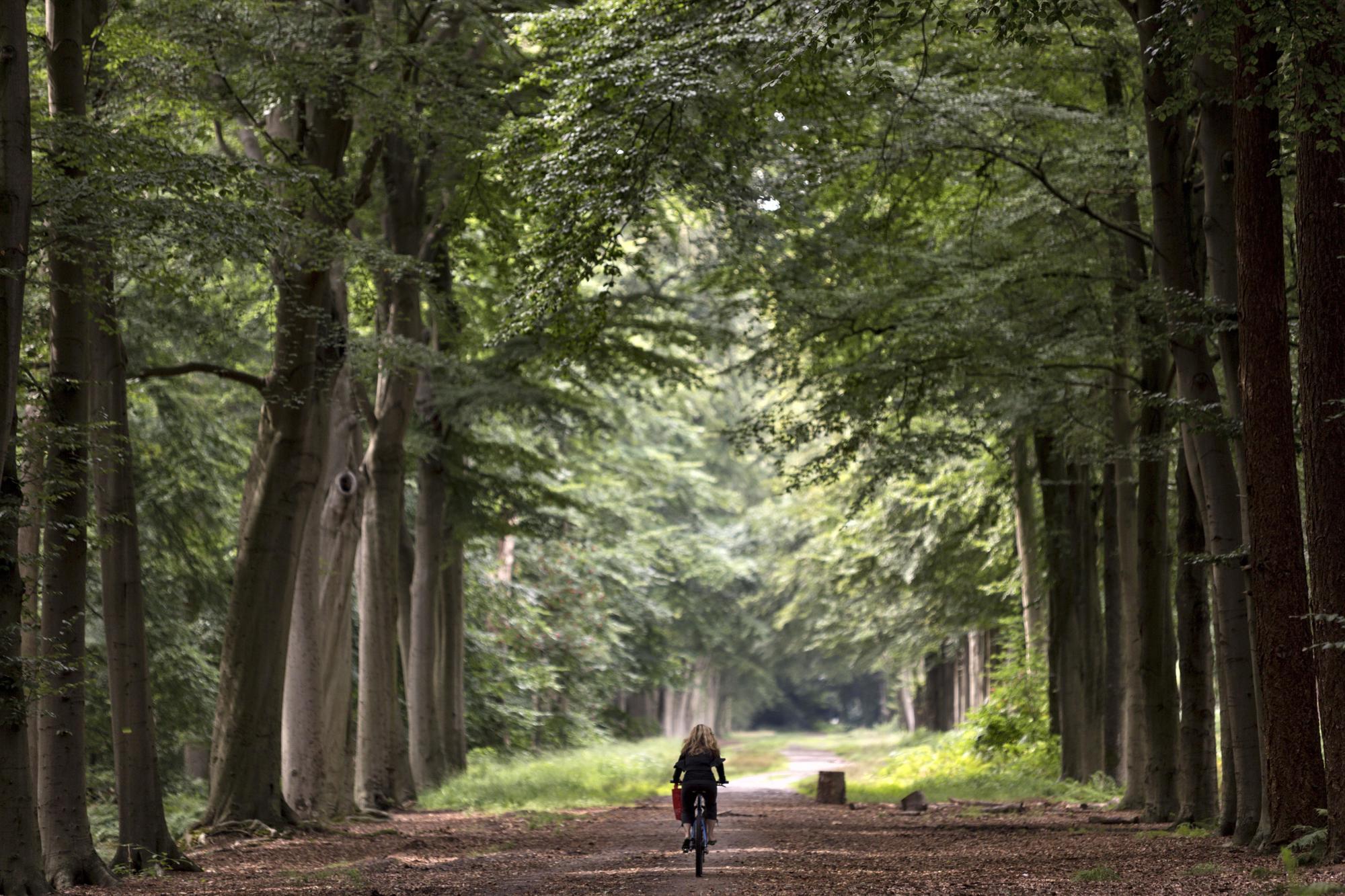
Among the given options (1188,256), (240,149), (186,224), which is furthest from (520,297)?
(240,149)

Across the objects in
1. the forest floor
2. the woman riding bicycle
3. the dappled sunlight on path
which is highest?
the woman riding bicycle

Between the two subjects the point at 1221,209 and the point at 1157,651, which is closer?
the point at 1221,209

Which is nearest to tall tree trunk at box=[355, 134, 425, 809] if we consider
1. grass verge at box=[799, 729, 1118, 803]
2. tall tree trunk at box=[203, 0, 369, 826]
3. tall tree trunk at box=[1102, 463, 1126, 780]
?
tall tree trunk at box=[203, 0, 369, 826]

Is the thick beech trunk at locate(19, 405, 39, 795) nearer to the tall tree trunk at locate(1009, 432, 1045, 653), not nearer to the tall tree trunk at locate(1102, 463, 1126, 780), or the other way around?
the tall tree trunk at locate(1102, 463, 1126, 780)

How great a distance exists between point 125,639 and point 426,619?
29.4 feet

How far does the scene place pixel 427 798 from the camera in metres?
20.2

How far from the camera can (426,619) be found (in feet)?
68.8

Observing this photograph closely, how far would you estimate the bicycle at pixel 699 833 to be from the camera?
34.9ft

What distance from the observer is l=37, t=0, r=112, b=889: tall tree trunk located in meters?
10.4

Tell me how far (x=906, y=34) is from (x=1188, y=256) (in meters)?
4.45

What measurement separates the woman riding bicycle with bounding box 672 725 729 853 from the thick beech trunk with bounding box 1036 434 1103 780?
10126 millimetres

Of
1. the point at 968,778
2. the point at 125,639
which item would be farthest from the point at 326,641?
the point at 968,778

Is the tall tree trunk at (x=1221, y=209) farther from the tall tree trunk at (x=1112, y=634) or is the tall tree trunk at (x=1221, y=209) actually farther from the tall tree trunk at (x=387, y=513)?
the tall tree trunk at (x=387, y=513)

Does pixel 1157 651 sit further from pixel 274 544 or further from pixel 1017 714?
pixel 1017 714
